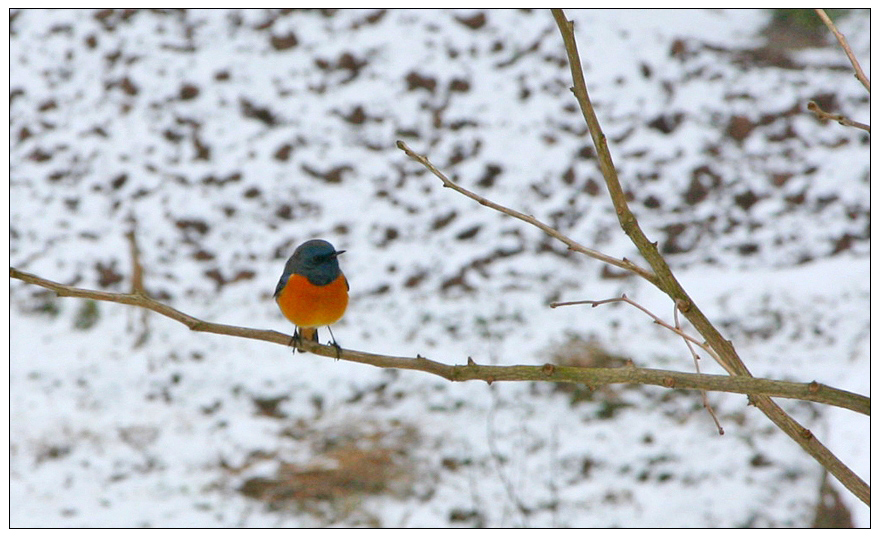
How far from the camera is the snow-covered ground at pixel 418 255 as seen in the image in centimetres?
413

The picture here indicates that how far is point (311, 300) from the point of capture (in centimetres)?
224

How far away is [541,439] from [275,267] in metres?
2.52

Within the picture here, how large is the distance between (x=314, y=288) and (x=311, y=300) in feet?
0.11

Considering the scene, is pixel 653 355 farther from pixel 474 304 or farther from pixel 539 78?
pixel 539 78

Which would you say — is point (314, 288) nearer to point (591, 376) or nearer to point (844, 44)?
point (591, 376)

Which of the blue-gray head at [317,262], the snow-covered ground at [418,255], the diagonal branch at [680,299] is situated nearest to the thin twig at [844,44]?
the diagonal branch at [680,299]

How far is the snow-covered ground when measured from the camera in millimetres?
4129

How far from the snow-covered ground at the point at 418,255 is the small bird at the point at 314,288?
1872mm

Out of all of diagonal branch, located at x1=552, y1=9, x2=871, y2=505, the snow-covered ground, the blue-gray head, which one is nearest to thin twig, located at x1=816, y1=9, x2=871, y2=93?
diagonal branch, located at x1=552, y1=9, x2=871, y2=505

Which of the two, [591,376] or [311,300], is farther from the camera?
[311,300]

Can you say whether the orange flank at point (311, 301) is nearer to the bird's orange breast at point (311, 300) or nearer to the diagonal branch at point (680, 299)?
the bird's orange breast at point (311, 300)

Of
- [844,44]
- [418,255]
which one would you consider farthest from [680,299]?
[418,255]

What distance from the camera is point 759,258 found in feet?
19.7

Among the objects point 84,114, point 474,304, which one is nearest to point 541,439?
point 474,304
